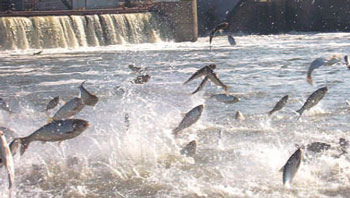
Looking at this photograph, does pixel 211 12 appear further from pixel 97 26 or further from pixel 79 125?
pixel 79 125

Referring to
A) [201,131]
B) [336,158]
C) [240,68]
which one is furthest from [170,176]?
[240,68]

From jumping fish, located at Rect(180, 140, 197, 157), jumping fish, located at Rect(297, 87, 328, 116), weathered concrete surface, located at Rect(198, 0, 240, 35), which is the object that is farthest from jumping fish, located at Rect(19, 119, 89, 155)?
weathered concrete surface, located at Rect(198, 0, 240, 35)

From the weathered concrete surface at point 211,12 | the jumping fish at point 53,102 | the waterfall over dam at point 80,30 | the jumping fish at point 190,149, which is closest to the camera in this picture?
the jumping fish at point 190,149

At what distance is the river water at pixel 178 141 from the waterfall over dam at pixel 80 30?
13395mm

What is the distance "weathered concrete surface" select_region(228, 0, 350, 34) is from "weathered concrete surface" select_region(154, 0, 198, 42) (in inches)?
468

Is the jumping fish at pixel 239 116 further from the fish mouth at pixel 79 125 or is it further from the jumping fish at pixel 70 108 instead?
the fish mouth at pixel 79 125

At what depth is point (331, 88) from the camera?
15648 mm

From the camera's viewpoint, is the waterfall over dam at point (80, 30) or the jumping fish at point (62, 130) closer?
the jumping fish at point (62, 130)

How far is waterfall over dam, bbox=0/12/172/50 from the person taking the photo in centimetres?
3284

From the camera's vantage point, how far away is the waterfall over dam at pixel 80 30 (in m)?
32.8

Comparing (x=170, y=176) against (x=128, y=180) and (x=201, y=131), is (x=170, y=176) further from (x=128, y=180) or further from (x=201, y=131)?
(x=201, y=131)

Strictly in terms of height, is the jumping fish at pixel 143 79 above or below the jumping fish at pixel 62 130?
below

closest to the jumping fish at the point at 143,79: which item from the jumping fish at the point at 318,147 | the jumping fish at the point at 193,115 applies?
the jumping fish at the point at 193,115

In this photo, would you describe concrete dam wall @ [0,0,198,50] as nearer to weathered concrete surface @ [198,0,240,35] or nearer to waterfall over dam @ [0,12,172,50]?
waterfall over dam @ [0,12,172,50]
